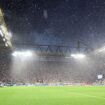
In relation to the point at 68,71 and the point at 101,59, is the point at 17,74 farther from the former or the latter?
the point at 101,59

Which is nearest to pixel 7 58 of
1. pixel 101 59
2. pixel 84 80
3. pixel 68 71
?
pixel 68 71

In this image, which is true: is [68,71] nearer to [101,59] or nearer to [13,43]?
[101,59]

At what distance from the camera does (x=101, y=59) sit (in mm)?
76875

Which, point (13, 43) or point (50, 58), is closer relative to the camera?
point (13, 43)

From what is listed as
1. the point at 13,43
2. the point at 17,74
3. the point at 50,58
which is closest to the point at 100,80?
the point at 50,58

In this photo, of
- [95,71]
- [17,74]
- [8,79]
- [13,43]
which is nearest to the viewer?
[13,43]

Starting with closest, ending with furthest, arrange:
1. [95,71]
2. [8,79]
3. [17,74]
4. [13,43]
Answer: [13,43]
[8,79]
[17,74]
[95,71]

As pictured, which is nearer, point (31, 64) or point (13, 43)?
point (13, 43)

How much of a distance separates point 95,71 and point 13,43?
117 ft

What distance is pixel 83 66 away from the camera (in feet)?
251

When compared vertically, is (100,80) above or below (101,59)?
below

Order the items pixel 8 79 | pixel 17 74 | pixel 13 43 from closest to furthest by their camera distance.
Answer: pixel 13 43 < pixel 8 79 < pixel 17 74

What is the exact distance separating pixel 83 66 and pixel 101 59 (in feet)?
19.0

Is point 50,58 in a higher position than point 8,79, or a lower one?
higher
